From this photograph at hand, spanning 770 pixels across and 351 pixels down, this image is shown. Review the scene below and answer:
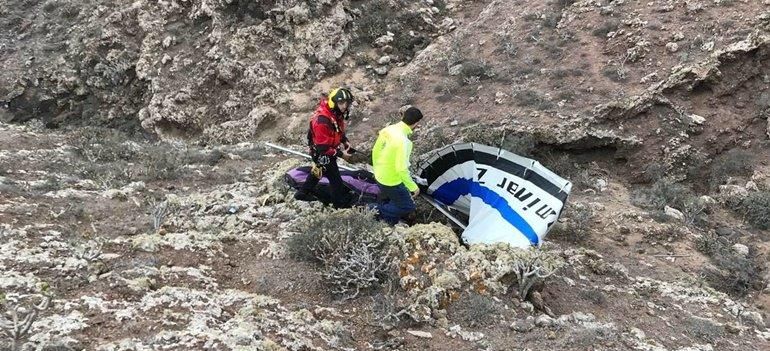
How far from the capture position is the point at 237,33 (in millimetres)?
15164

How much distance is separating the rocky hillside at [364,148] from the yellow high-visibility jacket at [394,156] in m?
0.60

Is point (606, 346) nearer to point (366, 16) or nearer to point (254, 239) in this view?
point (254, 239)

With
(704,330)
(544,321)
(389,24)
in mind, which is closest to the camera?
(544,321)

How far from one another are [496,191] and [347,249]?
2179 millimetres

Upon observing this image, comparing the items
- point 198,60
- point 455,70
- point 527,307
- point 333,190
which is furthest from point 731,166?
point 198,60

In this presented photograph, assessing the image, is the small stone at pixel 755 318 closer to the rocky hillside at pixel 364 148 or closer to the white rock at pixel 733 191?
the rocky hillside at pixel 364 148

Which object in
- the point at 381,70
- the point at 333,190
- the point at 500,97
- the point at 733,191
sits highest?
the point at 500,97

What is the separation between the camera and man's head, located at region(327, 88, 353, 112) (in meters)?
6.82

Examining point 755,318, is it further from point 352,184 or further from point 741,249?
point 352,184

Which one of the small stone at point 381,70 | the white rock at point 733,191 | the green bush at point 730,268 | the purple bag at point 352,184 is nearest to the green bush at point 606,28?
the white rock at point 733,191

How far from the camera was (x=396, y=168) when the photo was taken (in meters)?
6.68

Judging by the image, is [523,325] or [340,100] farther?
[340,100]

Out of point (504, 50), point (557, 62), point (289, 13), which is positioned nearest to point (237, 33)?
point (289, 13)

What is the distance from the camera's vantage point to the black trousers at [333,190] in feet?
24.5
